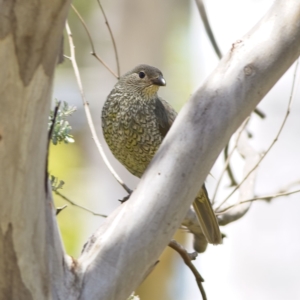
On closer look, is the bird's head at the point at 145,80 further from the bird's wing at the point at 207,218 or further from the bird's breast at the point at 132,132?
the bird's wing at the point at 207,218

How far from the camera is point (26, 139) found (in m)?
1.65

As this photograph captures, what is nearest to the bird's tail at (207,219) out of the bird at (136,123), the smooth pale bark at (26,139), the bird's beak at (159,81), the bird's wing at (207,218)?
the bird's wing at (207,218)

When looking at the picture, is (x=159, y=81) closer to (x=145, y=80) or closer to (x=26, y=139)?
(x=145, y=80)

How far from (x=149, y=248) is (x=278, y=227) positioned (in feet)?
20.5

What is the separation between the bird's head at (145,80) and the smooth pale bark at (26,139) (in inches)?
69.9

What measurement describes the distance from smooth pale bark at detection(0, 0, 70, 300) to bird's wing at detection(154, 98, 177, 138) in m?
1.52

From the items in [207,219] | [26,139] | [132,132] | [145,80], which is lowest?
[207,219]

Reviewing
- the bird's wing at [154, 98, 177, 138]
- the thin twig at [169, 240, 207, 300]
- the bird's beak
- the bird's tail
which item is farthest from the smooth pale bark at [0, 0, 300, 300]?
the bird's beak

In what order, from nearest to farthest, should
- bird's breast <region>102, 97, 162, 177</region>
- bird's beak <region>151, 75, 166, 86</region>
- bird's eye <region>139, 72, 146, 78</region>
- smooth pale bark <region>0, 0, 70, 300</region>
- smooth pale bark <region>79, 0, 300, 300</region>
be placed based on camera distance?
smooth pale bark <region>0, 0, 70, 300</region>, smooth pale bark <region>79, 0, 300, 300</region>, bird's breast <region>102, 97, 162, 177</region>, bird's beak <region>151, 75, 166, 86</region>, bird's eye <region>139, 72, 146, 78</region>

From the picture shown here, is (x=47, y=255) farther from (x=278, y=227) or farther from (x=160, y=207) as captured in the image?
(x=278, y=227)

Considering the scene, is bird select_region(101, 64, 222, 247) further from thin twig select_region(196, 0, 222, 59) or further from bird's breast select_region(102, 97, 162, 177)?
thin twig select_region(196, 0, 222, 59)

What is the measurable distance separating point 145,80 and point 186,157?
162cm

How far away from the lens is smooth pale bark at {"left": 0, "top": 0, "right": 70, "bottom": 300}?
1.56 metres

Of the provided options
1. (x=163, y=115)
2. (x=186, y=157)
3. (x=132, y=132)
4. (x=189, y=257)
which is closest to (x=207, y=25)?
(x=163, y=115)
